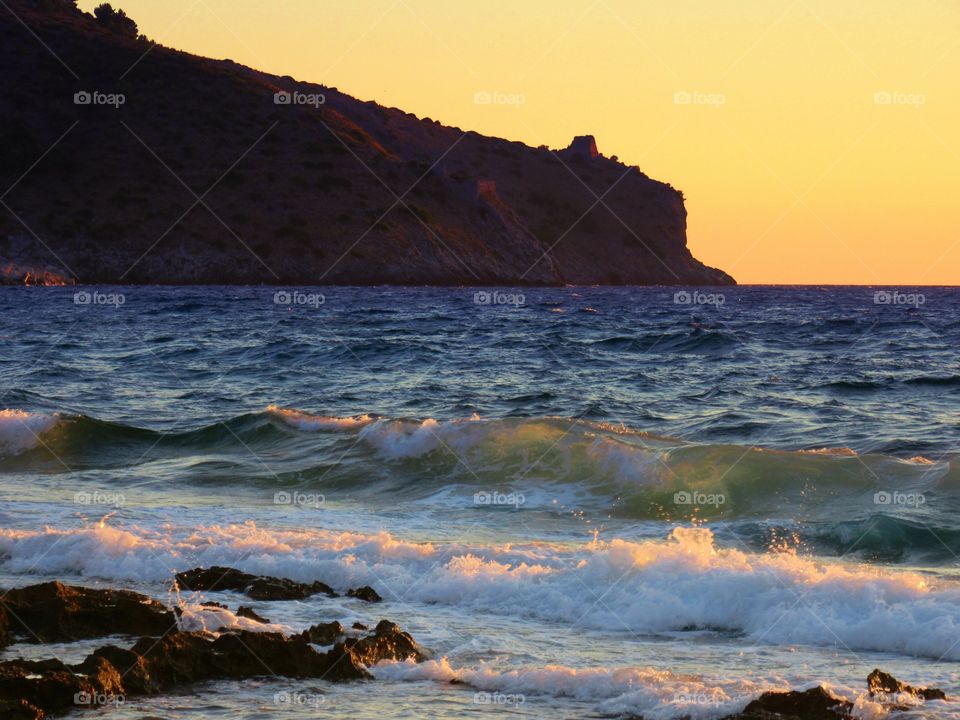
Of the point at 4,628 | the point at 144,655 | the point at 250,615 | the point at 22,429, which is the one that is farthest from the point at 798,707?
the point at 22,429

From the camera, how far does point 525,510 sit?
55.1 ft

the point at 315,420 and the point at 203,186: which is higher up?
the point at 203,186

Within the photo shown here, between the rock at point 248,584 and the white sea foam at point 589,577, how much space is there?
0.51 metres

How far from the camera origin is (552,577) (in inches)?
464

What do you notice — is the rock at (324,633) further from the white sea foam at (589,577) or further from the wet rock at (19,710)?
the wet rock at (19,710)

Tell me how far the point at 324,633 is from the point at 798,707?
368 cm

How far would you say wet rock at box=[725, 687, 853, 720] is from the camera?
7.86m

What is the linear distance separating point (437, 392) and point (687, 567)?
17495 millimetres

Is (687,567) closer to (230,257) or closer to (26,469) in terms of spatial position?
(26,469)

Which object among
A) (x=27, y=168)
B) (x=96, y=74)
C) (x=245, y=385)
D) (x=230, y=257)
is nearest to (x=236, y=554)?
(x=245, y=385)

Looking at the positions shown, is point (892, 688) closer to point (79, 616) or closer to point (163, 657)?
point (163, 657)

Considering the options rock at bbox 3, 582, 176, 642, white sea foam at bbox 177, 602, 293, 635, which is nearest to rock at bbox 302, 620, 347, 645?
white sea foam at bbox 177, 602, 293, 635

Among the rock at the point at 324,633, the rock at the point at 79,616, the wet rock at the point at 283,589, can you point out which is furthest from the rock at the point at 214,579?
the rock at the point at 324,633

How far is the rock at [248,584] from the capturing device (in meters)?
11.4
